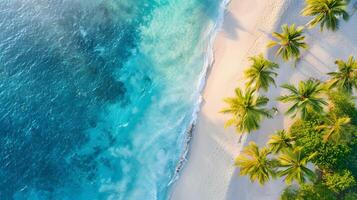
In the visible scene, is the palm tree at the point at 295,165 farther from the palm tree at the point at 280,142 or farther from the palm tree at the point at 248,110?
the palm tree at the point at 248,110

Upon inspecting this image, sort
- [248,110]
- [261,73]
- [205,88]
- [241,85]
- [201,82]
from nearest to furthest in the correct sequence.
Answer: [248,110] < [261,73] < [241,85] < [205,88] < [201,82]

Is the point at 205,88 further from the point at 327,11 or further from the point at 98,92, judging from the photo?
the point at 327,11

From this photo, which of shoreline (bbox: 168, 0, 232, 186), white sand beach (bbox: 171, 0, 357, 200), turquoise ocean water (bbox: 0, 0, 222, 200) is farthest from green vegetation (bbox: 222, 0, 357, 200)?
turquoise ocean water (bbox: 0, 0, 222, 200)

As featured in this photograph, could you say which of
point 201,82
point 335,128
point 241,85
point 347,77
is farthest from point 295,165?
point 201,82

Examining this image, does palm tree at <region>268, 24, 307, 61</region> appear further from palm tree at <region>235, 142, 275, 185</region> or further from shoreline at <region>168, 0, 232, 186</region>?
palm tree at <region>235, 142, 275, 185</region>

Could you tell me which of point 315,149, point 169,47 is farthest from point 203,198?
point 169,47

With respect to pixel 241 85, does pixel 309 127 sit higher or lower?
lower
